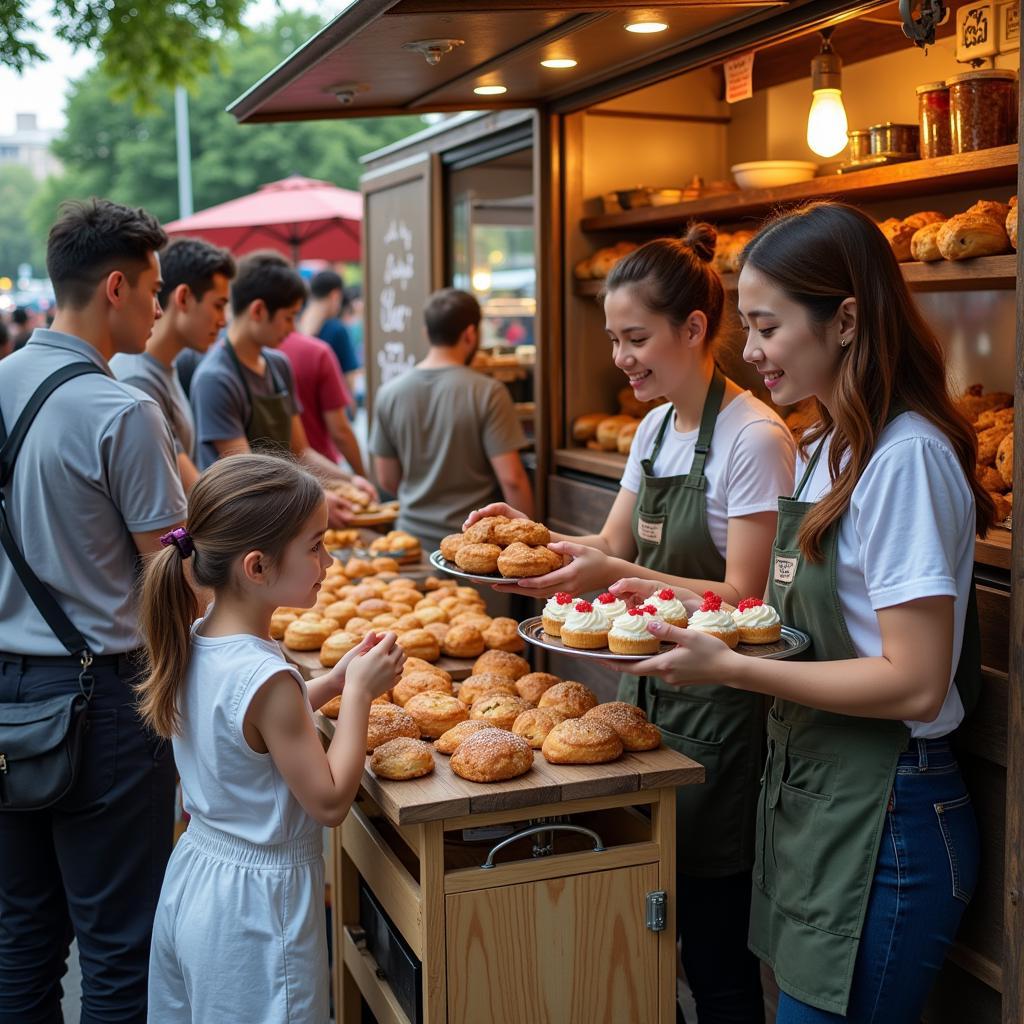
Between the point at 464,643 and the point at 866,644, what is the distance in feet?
4.59

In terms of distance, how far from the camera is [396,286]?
6.84 meters

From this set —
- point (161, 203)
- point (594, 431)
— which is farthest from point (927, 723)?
point (161, 203)

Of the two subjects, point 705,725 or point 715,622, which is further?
point 705,725

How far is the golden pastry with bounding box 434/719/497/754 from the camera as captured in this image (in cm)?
250

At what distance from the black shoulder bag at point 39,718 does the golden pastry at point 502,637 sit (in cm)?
107

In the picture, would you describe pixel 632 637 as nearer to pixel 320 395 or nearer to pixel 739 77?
pixel 739 77

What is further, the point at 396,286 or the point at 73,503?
the point at 396,286

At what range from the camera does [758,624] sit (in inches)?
90.4

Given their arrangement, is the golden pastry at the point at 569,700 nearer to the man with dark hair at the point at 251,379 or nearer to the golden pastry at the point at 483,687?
the golden pastry at the point at 483,687

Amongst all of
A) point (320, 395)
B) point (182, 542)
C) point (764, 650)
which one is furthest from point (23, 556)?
point (320, 395)

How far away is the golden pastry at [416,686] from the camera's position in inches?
112

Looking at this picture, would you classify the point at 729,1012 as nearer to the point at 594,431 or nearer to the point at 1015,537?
the point at 1015,537

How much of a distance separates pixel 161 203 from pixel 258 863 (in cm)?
3294

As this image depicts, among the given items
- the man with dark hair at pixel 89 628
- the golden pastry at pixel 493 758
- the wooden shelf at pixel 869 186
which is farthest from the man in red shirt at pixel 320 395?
the golden pastry at pixel 493 758
